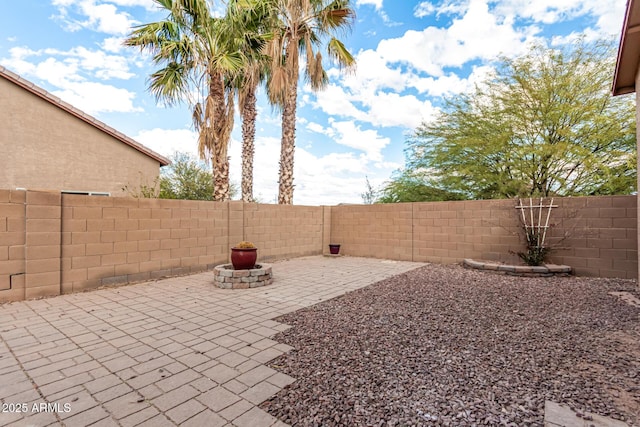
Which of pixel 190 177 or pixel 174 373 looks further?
pixel 190 177

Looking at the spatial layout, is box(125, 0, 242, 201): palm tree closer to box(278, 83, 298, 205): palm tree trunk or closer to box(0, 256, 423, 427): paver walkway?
box(278, 83, 298, 205): palm tree trunk

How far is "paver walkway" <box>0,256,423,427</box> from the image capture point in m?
1.73

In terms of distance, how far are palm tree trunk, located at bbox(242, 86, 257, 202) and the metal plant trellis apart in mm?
7667

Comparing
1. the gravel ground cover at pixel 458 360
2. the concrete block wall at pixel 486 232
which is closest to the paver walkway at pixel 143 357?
the gravel ground cover at pixel 458 360

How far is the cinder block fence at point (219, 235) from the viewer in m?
4.14

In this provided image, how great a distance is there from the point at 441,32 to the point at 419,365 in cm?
927

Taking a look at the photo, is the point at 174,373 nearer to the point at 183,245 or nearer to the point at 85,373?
the point at 85,373

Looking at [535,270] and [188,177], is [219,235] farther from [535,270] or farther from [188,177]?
[188,177]

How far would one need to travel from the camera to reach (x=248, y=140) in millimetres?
9453

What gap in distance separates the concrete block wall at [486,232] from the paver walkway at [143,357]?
423 centimetres

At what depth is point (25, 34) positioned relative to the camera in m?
6.28

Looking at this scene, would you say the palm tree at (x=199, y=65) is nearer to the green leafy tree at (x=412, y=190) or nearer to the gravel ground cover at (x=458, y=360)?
the gravel ground cover at (x=458, y=360)

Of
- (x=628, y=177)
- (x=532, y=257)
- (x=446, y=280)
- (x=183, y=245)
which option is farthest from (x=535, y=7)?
(x=183, y=245)

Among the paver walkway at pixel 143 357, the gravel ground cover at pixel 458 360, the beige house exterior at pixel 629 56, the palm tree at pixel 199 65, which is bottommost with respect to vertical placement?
the paver walkway at pixel 143 357
